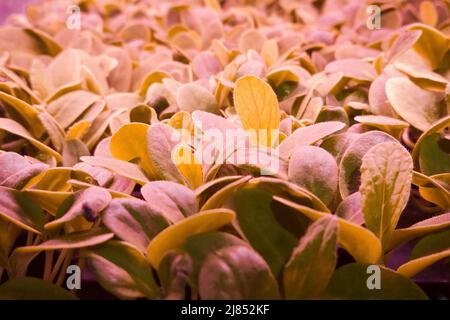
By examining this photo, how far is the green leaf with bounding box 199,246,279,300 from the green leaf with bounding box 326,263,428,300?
0.07 meters

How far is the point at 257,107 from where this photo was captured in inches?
23.1

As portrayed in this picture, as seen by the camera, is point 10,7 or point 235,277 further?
point 10,7

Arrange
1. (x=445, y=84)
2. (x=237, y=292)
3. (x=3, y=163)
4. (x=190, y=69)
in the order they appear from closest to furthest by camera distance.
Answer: (x=237, y=292) → (x=3, y=163) → (x=445, y=84) → (x=190, y=69)

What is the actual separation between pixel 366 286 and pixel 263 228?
0.10 meters

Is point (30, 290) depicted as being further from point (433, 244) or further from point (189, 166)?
point (433, 244)

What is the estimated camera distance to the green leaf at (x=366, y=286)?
45cm

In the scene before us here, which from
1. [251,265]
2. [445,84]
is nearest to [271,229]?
[251,265]

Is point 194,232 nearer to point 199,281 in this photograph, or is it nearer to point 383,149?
point 199,281

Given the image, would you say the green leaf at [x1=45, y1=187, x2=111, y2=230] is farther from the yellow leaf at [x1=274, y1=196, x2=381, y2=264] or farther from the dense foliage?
the yellow leaf at [x1=274, y1=196, x2=381, y2=264]

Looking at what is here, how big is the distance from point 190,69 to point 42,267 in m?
0.44

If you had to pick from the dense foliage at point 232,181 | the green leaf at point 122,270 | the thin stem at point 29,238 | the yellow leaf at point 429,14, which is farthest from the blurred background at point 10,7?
the green leaf at point 122,270

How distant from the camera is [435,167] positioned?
58 cm

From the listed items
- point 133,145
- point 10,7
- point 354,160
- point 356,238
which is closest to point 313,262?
point 356,238

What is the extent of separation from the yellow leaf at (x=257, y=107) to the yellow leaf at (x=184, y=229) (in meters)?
0.15
